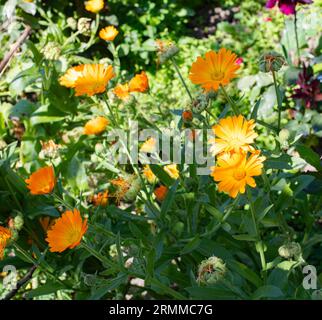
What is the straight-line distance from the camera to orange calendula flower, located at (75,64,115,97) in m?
1.54

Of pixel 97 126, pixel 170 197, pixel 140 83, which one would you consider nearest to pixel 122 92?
pixel 140 83

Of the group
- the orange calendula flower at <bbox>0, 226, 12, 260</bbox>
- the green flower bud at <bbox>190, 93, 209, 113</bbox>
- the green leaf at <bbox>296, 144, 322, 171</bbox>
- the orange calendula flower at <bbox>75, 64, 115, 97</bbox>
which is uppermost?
the orange calendula flower at <bbox>75, 64, 115, 97</bbox>

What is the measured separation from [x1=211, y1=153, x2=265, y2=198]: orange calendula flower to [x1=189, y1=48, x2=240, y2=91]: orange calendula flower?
Result: 22cm

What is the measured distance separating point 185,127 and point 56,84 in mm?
862

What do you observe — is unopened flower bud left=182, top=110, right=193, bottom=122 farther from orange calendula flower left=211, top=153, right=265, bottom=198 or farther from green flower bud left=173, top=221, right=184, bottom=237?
orange calendula flower left=211, top=153, right=265, bottom=198

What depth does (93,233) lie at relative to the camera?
158 cm

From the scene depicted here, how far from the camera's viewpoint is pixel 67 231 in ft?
4.35

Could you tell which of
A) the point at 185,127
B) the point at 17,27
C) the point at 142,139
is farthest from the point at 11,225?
the point at 17,27

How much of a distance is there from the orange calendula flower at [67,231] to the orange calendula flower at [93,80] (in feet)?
1.24

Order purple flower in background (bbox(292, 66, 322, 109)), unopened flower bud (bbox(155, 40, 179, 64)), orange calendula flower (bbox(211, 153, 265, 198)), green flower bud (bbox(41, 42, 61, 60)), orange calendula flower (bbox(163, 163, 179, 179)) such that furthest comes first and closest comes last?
purple flower in background (bbox(292, 66, 322, 109)), green flower bud (bbox(41, 42, 61, 60)), orange calendula flower (bbox(163, 163, 179, 179)), unopened flower bud (bbox(155, 40, 179, 64)), orange calendula flower (bbox(211, 153, 265, 198))

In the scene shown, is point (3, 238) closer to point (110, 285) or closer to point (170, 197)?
point (110, 285)

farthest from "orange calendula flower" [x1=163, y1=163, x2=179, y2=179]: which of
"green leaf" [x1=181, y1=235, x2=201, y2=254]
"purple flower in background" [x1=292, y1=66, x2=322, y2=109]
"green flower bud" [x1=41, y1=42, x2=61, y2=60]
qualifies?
"purple flower in background" [x1=292, y1=66, x2=322, y2=109]

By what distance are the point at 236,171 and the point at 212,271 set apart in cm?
22
